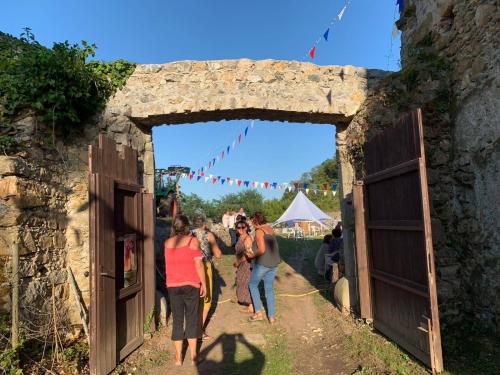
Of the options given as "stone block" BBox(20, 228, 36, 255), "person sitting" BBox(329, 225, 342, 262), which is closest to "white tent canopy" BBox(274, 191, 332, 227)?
"person sitting" BBox(329, 225, 342, 262)

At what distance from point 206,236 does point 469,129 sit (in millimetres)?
3639

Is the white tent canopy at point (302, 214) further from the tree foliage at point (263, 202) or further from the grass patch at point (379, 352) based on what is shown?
the tree foliage at point (263, 202)

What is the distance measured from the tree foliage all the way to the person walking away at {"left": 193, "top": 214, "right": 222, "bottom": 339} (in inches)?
1153

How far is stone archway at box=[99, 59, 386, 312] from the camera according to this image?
207 inches

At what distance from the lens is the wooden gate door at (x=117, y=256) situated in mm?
3646

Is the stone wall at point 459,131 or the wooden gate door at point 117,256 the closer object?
the wooden gate door at point 117,256

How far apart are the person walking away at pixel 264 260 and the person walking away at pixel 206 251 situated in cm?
61

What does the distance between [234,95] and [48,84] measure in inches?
93.2

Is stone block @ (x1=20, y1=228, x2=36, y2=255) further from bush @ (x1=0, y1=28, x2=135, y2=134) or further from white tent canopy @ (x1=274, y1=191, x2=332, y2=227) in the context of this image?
white tent canopy @ (x1=274, y1=191, x2=332, y2=227)

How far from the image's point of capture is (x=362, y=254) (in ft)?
15.9

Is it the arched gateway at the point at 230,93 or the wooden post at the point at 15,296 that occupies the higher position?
the arched gateway at the point at 230,93

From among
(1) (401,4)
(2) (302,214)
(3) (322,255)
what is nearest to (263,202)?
(2) (302,214)

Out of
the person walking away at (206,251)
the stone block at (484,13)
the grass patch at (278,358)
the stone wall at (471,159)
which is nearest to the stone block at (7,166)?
the person walking away at (206,251)

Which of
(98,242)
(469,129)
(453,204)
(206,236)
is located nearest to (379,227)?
(453,204)
